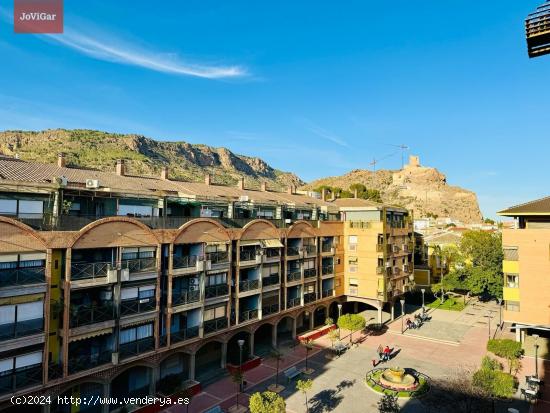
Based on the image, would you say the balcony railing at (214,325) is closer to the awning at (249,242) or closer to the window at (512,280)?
the awning at (249,242)

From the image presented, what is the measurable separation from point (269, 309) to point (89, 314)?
63.1ft

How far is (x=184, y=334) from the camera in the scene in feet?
97.8

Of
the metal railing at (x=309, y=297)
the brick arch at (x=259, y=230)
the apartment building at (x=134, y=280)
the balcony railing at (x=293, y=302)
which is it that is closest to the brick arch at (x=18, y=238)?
the apartment building at (x=134, y=280)

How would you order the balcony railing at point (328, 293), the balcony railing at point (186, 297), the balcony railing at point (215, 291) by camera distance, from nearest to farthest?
1. the balcony railing at point (186, 297)
2. the balcony railing at point (215, 291)
3. the balcony railing at point (328, 293)

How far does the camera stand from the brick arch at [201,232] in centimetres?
3027

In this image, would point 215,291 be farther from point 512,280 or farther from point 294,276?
point 512,280

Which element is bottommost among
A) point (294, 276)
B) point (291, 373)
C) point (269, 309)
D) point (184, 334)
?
point (291, 373)

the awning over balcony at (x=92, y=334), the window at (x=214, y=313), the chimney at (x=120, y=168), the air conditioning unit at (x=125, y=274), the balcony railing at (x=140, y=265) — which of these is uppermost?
the chimney at (x=120, y=168)

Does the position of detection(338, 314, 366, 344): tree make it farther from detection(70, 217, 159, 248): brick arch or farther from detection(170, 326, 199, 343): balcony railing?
detection(70, 217, 159, 248): brick arch

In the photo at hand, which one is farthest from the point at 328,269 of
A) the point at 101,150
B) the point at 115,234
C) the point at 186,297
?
the point at 101,150

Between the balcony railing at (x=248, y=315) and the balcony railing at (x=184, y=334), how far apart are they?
19.0ft

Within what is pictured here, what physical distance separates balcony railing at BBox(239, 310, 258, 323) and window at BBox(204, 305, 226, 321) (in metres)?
2.70

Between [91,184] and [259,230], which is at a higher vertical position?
[91,184]

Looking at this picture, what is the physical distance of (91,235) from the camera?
80.8 feet
